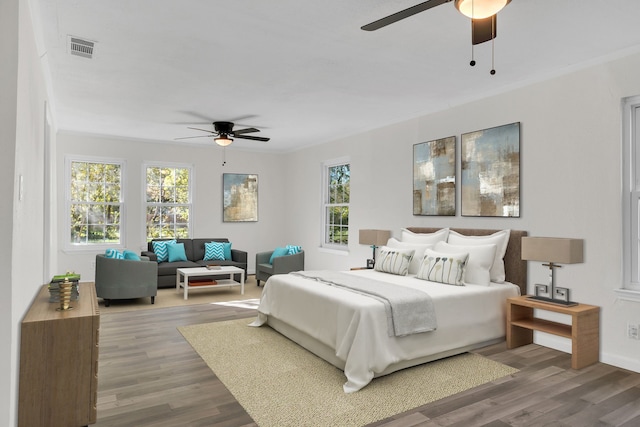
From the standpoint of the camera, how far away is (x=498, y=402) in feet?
9.36

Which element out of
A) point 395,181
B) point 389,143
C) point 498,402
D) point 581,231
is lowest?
point 498,402

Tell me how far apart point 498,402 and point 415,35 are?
2.73 m

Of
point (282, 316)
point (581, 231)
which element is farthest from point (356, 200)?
point (581, 231)

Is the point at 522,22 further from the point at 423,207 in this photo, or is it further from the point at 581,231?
the point at 423,207

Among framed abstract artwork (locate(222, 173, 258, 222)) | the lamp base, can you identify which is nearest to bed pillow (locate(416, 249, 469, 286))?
the lamp base

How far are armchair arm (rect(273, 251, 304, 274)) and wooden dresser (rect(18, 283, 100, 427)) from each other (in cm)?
454

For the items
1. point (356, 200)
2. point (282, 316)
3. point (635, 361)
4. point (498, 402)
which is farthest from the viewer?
point (356, 200)

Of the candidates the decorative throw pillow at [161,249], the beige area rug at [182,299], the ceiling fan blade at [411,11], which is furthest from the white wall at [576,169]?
the decorative throw pillow at [161,249]

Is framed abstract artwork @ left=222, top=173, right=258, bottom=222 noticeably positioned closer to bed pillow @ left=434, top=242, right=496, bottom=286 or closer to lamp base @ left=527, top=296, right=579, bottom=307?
bed pillow @ left=434, top=242, right=496, bottom=286

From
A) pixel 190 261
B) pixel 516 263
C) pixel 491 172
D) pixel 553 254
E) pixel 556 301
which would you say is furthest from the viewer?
pixel 190 261

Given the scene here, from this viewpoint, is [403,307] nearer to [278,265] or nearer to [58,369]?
[58,369]

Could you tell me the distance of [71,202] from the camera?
282 inches

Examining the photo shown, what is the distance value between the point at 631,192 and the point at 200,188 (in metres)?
6.92

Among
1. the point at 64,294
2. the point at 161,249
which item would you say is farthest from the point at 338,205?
the point at 64,294
